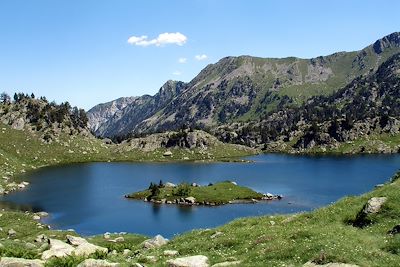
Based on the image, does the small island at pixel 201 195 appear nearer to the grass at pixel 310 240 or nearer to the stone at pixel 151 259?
the grass at pixel 310 240

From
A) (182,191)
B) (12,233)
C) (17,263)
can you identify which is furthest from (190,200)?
(17,263)

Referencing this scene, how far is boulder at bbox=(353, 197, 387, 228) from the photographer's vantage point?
35.5 m

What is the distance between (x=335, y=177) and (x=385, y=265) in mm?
174107

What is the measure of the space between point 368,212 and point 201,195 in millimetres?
105180

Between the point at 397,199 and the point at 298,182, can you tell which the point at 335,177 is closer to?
the point at 298,182

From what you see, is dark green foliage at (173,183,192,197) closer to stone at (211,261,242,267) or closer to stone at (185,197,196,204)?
stone at (185,197,196,204)

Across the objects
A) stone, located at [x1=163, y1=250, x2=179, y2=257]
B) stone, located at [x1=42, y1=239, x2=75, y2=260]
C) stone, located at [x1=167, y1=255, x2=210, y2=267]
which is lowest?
stone, located at [x1=42, y1=239, x2=75, y2=260]

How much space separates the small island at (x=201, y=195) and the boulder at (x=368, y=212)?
9851cm

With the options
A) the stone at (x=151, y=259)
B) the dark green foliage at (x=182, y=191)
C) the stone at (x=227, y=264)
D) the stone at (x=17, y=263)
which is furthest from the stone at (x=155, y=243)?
the dark green foliage at (x=182, y=191)

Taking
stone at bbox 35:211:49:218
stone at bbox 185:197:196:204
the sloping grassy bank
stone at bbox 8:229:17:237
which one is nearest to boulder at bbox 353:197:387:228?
the sloping grassy bank

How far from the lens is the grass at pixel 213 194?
13738 cm

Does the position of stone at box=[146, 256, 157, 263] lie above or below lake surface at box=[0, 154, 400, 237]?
above

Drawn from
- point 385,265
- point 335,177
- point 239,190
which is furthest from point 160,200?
point 385,265

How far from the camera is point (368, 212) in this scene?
35.9 m
